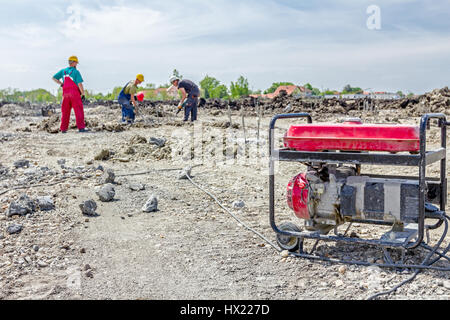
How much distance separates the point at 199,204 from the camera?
17.7ft

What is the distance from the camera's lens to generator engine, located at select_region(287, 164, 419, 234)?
3.40 metres

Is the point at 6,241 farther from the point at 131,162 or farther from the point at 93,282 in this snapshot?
the point at 131,162

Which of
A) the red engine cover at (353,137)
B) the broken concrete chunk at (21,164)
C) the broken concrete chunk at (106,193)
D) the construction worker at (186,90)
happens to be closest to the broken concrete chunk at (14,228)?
the broken concrete chunk at (106,193)

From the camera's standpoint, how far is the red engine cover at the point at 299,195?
12.1ft

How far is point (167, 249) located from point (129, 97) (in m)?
10.2

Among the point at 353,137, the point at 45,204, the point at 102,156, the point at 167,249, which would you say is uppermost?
the point at 353,137

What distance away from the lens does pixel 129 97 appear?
13.5 m

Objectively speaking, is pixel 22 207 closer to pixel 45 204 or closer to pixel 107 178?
pixel 45 204

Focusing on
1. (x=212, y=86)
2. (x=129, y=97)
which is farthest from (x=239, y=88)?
(x=129, y=97)

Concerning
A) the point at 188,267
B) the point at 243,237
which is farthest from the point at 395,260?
the point at 188,267

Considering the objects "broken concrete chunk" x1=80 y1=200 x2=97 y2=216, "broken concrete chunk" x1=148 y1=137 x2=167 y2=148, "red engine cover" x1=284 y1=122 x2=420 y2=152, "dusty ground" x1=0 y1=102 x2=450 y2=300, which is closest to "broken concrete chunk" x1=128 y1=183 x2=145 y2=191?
"dusty ground" x1=0 y1=102 x2=450 y2=300

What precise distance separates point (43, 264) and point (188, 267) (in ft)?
3.93

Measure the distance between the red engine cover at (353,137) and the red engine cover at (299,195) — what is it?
12.8 inches

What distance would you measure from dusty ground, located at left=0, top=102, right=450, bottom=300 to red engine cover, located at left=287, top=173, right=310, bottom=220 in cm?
41
